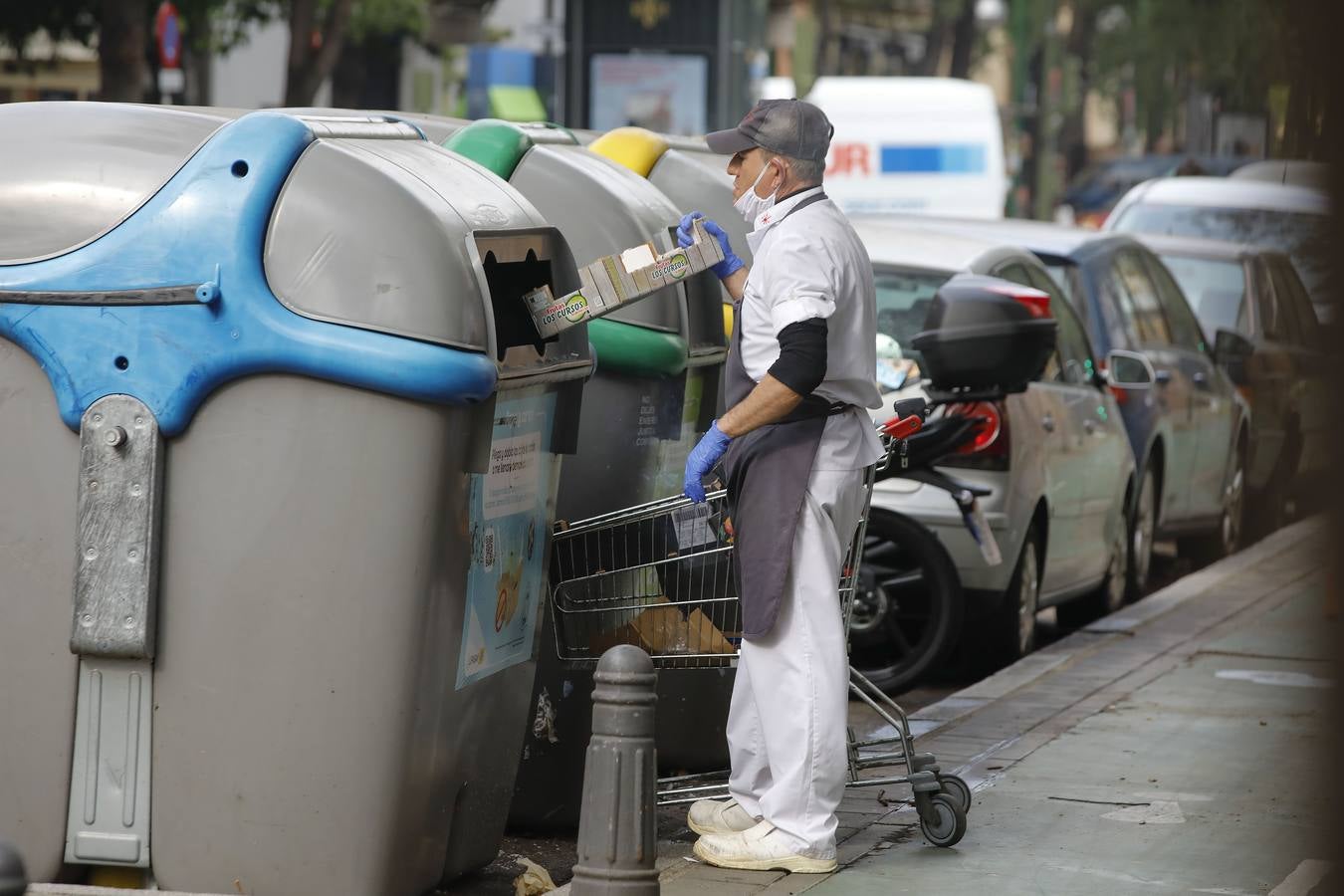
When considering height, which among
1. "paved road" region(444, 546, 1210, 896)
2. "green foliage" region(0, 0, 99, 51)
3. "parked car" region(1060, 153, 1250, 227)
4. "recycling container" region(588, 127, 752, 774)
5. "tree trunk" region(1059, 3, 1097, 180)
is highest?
"tree trunk" region(1059, 3, 1097, 180)

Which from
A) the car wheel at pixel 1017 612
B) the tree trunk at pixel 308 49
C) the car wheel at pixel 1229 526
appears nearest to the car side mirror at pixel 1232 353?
the car wheel at pixel 1229 526

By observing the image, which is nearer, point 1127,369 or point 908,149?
point 1127,369

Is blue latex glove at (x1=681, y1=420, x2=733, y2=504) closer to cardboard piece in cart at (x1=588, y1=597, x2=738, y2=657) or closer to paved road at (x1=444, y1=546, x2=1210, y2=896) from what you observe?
cardboard piece in cart at (x1=588, y1=597, x2=738, y2=657)

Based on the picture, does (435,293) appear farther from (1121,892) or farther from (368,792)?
(1121,892)

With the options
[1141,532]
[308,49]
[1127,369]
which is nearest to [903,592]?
[1127,369]

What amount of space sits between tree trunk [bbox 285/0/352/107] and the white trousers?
55.1ft

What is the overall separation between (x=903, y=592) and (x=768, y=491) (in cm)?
334

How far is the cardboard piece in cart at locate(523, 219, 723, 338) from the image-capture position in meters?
4.36

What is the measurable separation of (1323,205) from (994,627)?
7062 millimetres

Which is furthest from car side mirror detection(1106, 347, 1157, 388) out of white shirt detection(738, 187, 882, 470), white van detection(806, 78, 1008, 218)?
white van detection(806, 78, 1008, 218)

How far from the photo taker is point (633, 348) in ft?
17.1

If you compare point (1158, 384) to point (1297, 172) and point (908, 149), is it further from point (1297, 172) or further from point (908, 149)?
point (908, 149)

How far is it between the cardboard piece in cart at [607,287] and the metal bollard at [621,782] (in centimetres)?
80

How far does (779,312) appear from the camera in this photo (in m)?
4.45
